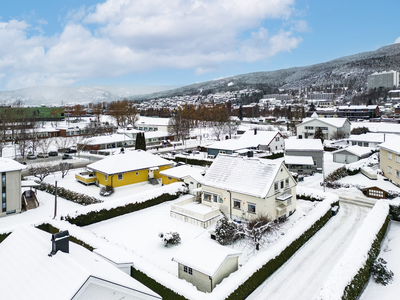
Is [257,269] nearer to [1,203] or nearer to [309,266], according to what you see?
[309,266]

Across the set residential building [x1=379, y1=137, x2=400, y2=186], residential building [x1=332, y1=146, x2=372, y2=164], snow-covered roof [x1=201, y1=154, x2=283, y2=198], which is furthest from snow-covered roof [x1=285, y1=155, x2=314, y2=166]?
snow-covered roof [x1=201, y1=154, x2=283, y2=198]

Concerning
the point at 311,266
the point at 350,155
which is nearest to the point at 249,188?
the point at 311,266

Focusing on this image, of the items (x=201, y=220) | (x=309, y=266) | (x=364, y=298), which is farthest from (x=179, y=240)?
(x=364, y=298)

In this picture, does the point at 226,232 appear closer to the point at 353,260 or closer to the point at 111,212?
the point at 353,260

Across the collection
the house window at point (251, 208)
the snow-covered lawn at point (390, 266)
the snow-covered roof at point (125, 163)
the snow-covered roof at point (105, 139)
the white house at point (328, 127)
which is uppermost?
the white house at point (328, 127)

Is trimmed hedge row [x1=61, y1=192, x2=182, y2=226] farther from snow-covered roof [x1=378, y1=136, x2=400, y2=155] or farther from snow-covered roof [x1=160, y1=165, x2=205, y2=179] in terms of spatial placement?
snow-covered roof [x1=378, y1=136, x2=400, y2=155]

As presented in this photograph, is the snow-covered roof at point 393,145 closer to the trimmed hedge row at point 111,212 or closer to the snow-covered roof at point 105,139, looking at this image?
the trimmed hedge row at point 111,212

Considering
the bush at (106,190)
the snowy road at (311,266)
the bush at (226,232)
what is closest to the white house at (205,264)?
the snowy road at (311,266)
